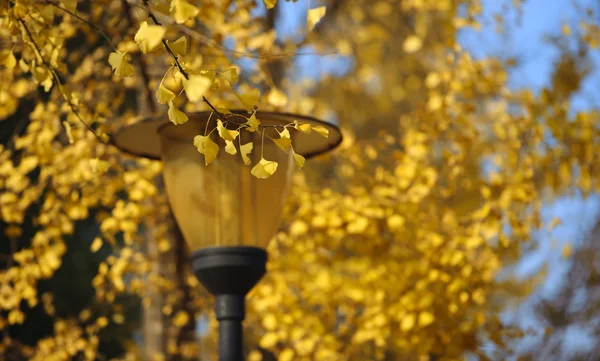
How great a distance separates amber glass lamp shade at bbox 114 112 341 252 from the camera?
2.51 metres

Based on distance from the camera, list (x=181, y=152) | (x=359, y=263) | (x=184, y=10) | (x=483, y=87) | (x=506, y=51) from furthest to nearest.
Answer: (x=506, y=51), (x=483, y=87), (x=359, y=263), (x=181, y=152), (x=184, y=10)

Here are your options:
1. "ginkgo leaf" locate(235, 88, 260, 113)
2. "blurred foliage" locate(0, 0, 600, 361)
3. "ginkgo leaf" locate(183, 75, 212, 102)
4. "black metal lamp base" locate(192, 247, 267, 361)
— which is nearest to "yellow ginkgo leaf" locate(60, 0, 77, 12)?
"ginkgo leaf" locate(235, 88, 260, 113)

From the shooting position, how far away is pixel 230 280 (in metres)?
2.49

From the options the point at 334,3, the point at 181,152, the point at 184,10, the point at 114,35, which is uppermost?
the point at 334,3

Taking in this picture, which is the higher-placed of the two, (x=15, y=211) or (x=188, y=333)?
(x=15, y=211)

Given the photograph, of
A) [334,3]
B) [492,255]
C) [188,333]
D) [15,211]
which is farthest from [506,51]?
[15,211]

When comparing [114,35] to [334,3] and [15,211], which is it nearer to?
[15,211]

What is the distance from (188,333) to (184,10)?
285 cm

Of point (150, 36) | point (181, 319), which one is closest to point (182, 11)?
point (150, 36)

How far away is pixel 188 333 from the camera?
4121 millimetres

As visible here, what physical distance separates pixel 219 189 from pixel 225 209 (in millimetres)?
61

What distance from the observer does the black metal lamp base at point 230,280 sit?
97.1 inches

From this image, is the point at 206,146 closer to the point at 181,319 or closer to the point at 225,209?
the point at 225,209

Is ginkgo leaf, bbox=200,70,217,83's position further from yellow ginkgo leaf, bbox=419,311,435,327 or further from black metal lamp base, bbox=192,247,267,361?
yellow ginkgo leaf, bbox=419,311,435,327
